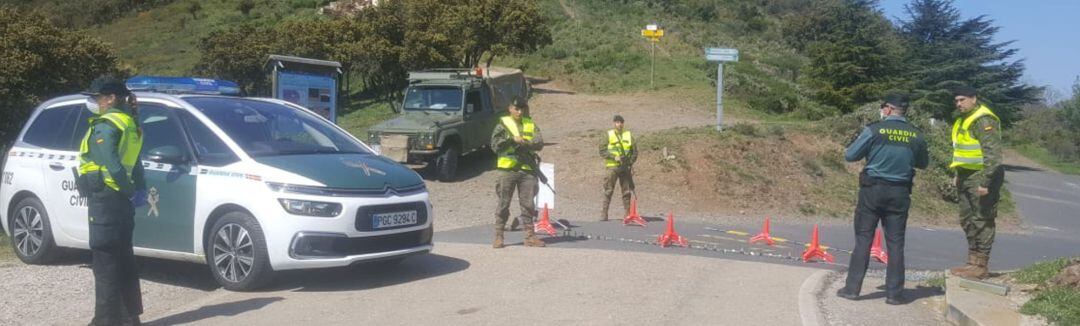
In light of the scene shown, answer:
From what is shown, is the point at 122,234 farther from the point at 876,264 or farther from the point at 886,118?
the point at 876,264

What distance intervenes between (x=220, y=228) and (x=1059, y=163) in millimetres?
48366

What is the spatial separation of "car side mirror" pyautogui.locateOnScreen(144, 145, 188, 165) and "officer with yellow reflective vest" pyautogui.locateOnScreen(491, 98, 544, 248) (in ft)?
11.4

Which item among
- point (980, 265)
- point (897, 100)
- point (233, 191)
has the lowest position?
point (980, 265)

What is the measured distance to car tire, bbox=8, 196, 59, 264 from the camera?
9.36 metres

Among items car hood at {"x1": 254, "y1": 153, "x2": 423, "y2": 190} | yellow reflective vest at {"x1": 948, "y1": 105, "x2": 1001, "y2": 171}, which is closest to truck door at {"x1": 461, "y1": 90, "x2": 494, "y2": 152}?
car hood at {"x1": 254, "y1": 153, "x2": 423, "y2": 190}

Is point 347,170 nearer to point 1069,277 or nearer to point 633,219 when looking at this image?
point 1069,277

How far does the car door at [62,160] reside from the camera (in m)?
9.05

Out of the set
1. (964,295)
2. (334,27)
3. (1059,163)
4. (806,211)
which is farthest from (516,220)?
(1059,163)

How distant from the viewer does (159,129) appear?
8.88 meters

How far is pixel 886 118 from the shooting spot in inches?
318

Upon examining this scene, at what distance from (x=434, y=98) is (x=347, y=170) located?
37.4ft

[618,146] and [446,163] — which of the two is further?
[446,163]

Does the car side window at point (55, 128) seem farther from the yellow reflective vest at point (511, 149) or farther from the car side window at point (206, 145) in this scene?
the yellow reflective vest at point (511, 149)

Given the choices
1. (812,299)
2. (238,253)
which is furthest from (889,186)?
(238,253)
